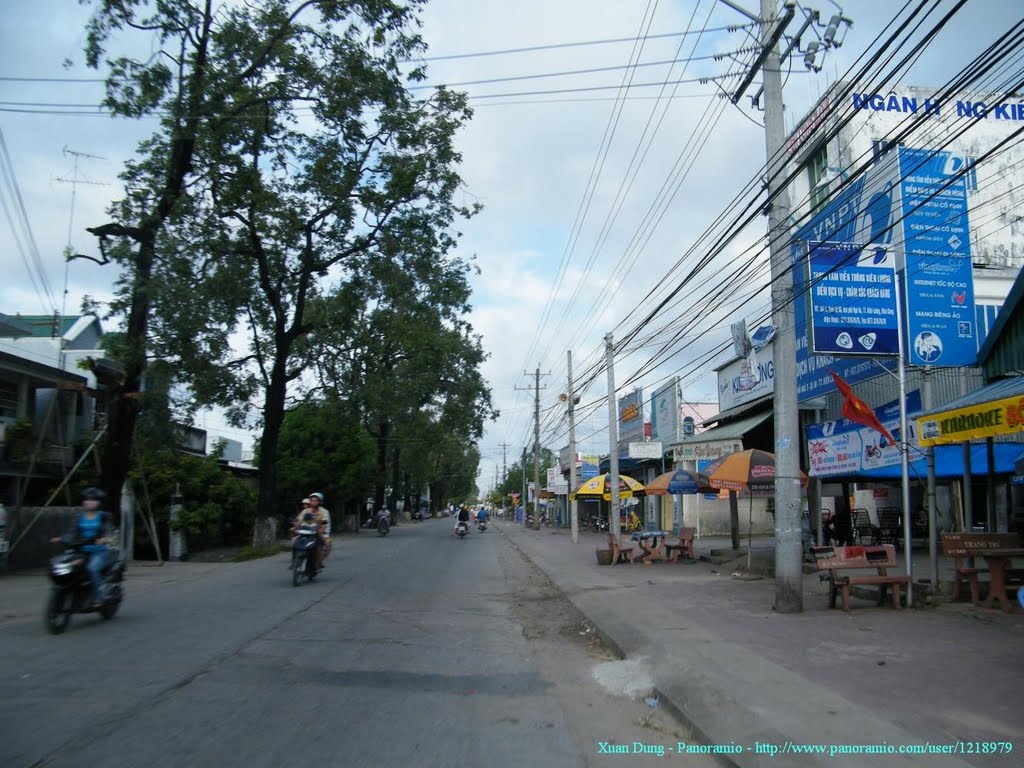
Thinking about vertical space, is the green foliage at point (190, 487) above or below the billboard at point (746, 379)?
below

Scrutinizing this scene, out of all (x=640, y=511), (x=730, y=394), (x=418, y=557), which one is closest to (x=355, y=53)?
(x=418, y=557)

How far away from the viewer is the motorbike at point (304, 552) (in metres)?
15.1

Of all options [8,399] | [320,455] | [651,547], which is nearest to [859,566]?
[651,547]

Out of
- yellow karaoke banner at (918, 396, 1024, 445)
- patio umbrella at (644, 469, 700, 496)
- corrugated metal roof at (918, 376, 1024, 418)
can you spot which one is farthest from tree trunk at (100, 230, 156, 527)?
corrugated metal roof at (918, 376, 1024, 418)

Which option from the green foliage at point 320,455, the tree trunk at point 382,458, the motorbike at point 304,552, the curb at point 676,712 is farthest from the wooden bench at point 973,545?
the tree trunk at point 382,458

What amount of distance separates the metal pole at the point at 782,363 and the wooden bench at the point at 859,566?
0.44 metres

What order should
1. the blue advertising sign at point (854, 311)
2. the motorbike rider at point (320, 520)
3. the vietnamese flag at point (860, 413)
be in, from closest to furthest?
1. the vietnamese flag at point (860, 413)
2. the blue advertising sign at point (854, 311)
3. the motorbike rider at point (320, 520)

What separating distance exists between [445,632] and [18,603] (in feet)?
23.5

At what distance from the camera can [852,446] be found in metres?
13.6

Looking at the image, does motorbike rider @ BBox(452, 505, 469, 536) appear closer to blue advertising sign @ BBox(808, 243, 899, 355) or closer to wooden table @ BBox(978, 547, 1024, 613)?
blue advertising sign @ BBox(808, 243, 899, 355)

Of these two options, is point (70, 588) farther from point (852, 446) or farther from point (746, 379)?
point (746, 379)

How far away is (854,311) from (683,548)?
32.5 feet

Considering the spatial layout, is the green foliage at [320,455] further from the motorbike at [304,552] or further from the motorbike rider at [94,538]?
the motorbike rider at [94,538]

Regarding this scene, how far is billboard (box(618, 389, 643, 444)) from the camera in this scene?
43.2 meters
